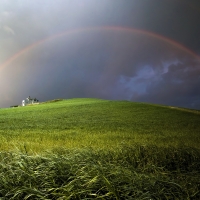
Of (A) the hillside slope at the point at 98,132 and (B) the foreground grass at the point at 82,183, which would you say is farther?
(A) the hillside slope at the point at 98,132

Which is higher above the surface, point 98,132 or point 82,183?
point 98,132

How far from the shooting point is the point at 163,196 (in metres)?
4.29

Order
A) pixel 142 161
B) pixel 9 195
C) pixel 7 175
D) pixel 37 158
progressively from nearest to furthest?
1. pixel 9 195
2. pixel 7 175
3. pixel 37 158
4. pixel 142 161

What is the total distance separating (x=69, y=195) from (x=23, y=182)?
1074mm

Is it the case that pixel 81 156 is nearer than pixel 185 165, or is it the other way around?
pixel 81 156

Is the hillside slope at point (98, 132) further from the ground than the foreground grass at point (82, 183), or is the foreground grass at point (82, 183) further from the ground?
the hillside slope at point (98, 132)

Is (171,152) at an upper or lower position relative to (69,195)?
upper

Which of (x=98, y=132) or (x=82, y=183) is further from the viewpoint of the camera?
(x=98, y=132)

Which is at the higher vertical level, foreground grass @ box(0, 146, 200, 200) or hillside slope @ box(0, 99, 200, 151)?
hillside slope @ box(0, 99, 200, 151)

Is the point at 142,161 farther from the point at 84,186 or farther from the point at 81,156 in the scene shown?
the point at 84,186

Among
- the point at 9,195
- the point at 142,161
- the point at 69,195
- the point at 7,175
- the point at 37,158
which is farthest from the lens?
the point at 142,161

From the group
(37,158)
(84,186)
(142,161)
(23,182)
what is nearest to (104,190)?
(84,186)

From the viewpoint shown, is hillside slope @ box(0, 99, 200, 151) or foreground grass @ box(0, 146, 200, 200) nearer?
→ foreground grass @ box(0, 146, 200, 200)

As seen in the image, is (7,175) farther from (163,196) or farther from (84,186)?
(163,196)
